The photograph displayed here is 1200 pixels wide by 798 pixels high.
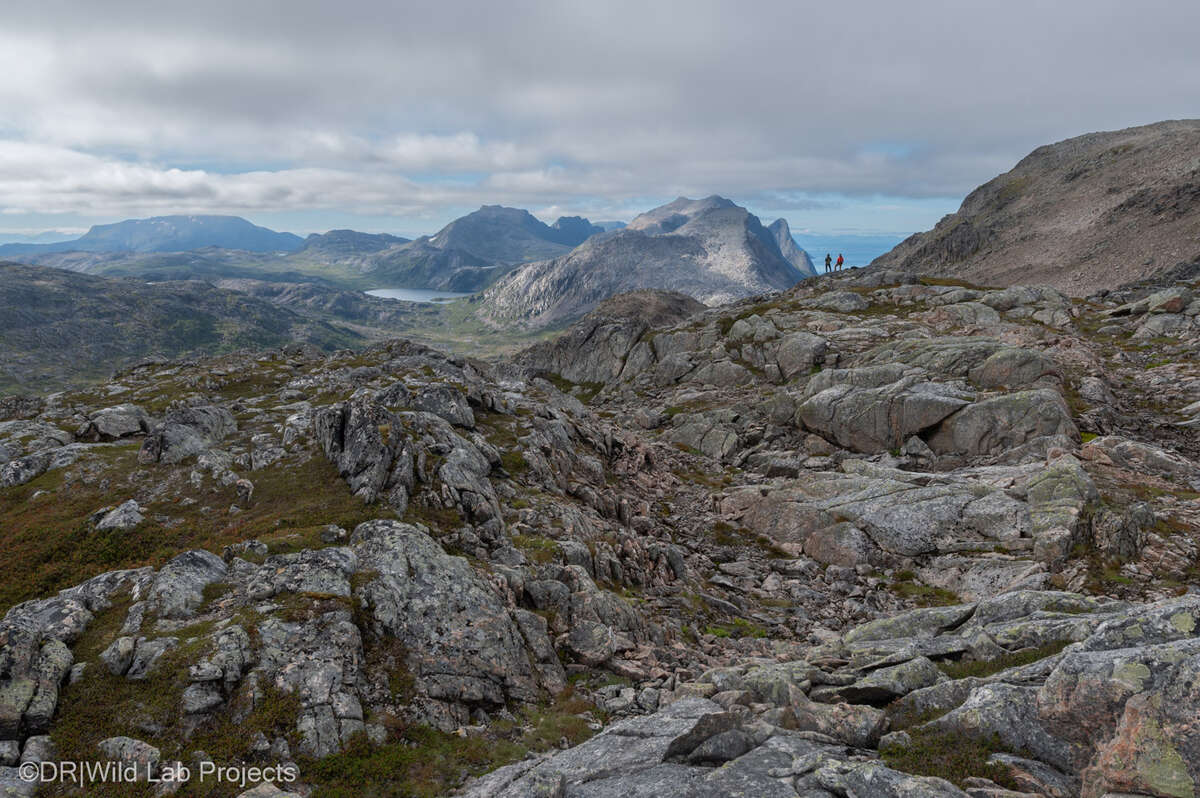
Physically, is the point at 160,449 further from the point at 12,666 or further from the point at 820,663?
the point at 820,663

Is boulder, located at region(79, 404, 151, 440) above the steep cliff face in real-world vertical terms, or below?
below

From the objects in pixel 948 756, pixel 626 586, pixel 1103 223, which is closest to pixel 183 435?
pixel 626 586

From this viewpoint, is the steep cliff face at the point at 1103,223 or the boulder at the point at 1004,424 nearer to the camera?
the boulder at the point at 1004,424

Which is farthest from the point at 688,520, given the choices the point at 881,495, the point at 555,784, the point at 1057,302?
the point at 1057,302

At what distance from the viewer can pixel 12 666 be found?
15992 mm

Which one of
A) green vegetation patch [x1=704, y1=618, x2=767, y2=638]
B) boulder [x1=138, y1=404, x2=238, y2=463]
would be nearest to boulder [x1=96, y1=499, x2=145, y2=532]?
boulder [x1=138, y1=404, x2=238, y2=463]

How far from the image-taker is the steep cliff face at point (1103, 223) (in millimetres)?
133625

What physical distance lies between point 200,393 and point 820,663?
69.9 meters

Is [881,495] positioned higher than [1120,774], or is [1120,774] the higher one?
[1120,774]

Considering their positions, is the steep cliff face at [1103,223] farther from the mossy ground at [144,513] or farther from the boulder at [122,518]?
the boulder at [122,518]

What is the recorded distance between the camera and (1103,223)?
15500cm

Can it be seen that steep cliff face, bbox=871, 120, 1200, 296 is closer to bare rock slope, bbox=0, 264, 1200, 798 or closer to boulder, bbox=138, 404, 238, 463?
bare rock slope, bbox=0, 264, 1200, 798

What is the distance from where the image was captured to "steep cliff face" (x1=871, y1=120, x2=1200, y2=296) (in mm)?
133625

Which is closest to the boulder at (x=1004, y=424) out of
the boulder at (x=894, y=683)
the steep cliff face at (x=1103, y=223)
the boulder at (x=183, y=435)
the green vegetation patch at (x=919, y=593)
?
the green vegetation patch at (x=919, y=593)
